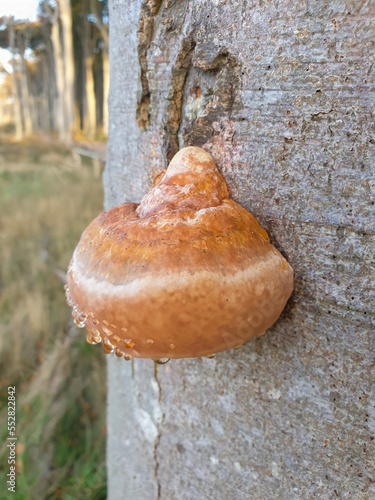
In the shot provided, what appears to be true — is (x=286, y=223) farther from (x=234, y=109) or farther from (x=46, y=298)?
(x=46, y=298)

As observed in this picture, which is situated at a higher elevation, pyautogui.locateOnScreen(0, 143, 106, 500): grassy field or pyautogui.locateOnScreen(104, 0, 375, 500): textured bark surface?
pyautogui.locateOnScreen(104, 0, 375, 500): textured bark surface

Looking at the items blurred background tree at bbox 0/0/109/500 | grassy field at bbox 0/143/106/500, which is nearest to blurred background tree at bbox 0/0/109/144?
blurred background tree at bbox 0/0/109/500

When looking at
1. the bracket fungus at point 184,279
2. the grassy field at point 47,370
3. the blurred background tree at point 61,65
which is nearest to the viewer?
the bracket fungus at point 184,279

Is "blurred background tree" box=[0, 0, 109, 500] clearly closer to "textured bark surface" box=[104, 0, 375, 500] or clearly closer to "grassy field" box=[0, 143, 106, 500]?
"grassy field" box=[0, 143, 106, 500]

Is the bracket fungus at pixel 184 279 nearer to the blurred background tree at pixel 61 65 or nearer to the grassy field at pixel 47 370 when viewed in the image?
the grassy field at pixel 47 370

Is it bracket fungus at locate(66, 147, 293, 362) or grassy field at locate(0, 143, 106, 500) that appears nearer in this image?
bracket fungus at locate(66, 147, 293, 362)

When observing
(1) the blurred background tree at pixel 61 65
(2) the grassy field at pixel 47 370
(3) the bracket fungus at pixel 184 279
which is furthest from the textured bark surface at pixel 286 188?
(1) the blurred background tree at pixel 61 65

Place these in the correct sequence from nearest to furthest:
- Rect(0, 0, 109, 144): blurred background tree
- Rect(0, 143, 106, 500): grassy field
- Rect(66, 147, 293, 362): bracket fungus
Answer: Rect(66, 147, 293, 362): bracket fungus
Rect(0, 143, 106, 500): grassy field
Rect(0, 0, 109, 144): blurred background tree

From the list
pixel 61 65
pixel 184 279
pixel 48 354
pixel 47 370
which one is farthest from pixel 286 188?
pixel 61 65
